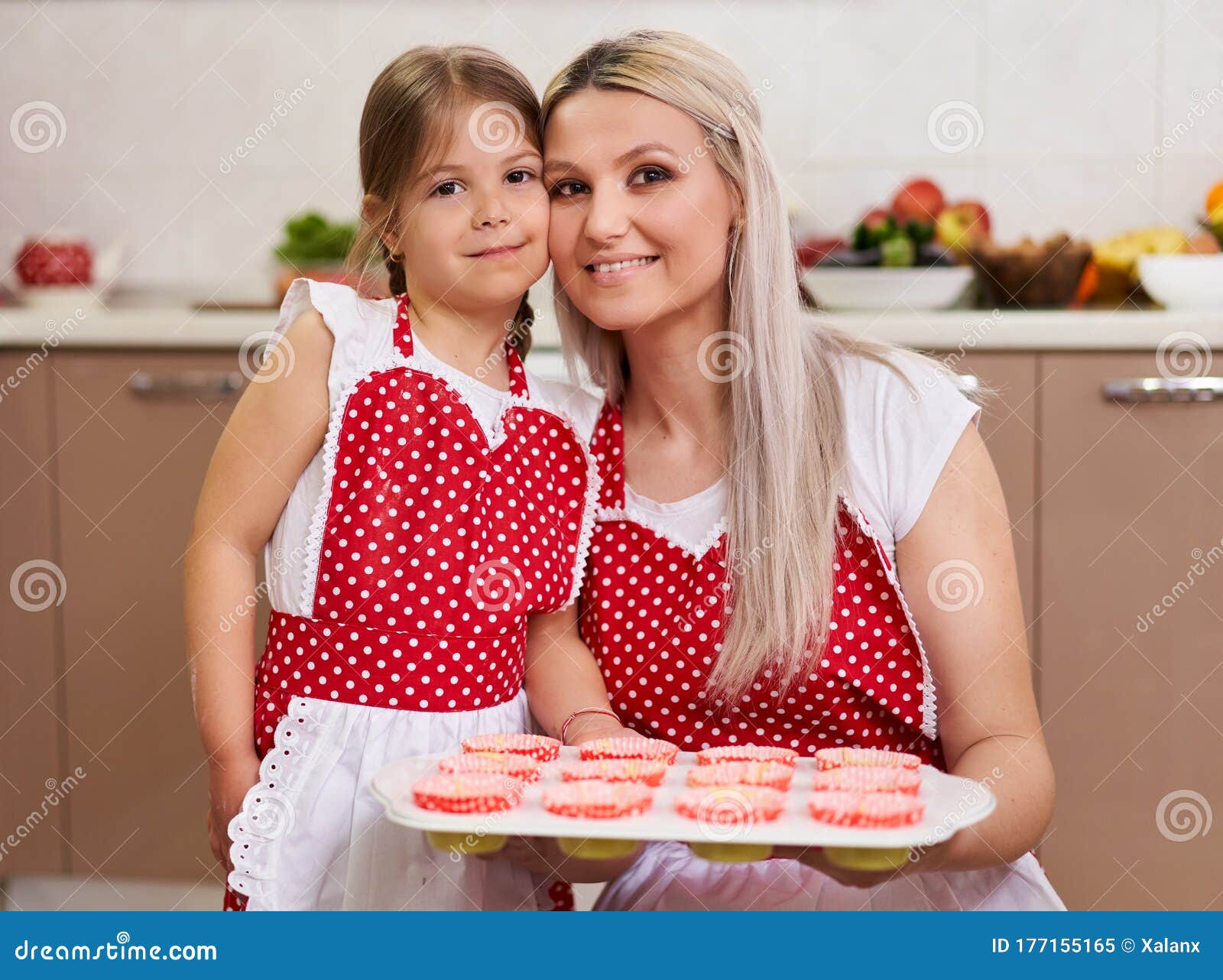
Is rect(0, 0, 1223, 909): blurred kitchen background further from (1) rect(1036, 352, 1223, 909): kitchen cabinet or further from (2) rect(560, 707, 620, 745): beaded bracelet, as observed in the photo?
(2) rect(560, 707, 620, 745): beaded bracelet

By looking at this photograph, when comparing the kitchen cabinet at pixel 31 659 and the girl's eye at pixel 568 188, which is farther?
the kitchen cabinet at pixel 31 659

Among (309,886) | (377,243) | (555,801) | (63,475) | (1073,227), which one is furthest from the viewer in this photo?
(1073,227)

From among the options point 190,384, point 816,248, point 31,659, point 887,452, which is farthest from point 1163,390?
point 31,659

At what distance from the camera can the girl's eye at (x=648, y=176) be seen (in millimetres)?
1126

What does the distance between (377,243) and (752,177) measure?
1.16 ft

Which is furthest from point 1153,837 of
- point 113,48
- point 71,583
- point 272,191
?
point 113,48

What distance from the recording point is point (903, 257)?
194cm

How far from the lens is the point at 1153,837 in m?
1.75

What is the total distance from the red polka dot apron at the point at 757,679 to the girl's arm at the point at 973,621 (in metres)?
0.02

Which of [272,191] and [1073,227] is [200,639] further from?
[1073,227]

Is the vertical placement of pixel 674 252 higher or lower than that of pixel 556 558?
higher

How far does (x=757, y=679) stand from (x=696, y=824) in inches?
14.9

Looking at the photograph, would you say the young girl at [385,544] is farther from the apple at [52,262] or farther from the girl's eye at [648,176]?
the apple at [52,262]

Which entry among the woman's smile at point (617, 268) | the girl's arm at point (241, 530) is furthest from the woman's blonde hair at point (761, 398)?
the girl's arm at point (241, 530)
